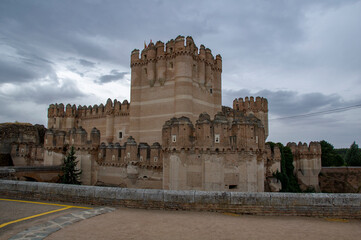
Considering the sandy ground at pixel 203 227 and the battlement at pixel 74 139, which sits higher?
the battlement at pixel 74 139

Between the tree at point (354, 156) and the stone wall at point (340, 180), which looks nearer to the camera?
the stone wall at point (340, 180)

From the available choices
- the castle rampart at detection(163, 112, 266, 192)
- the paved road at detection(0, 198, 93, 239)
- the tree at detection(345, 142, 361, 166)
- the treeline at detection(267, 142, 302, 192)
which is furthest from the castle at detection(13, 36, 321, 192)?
the tree at detection(345, 142, 361, 166)

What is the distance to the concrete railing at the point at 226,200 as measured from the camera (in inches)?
345

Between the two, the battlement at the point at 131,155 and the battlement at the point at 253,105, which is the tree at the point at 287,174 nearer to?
the battlement at the point at 253,105

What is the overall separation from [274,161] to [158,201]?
23210 millimetres

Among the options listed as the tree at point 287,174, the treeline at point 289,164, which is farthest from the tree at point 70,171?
the tree at point 287,174

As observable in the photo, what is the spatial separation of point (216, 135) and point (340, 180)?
30018 millimetres

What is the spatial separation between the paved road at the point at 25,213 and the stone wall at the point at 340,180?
1450 inches

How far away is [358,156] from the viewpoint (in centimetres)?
5275

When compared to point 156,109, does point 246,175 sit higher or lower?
lower

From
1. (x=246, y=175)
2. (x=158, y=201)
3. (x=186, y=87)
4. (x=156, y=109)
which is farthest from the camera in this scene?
(x=156, y=109)

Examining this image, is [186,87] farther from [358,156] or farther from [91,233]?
[358,156]

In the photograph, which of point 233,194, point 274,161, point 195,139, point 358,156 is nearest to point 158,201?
point 233,194

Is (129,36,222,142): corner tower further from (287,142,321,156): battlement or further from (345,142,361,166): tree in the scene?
(345,142,361,166): tree
